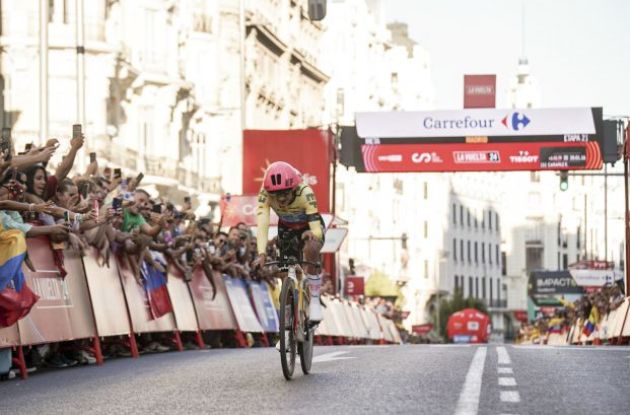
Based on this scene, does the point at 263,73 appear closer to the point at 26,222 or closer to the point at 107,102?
the point at 107,102

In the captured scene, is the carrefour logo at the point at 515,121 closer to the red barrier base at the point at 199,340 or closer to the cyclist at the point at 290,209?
the red barrier base at the point at 199,340

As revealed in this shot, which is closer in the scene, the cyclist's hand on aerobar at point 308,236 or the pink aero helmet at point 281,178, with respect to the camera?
the pink aero helmet at point 281,178

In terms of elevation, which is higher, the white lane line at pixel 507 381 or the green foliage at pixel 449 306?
the white lane line at pixel 507 381

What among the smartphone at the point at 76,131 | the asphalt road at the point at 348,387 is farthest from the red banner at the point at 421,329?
the smartphone at the point at 76,131

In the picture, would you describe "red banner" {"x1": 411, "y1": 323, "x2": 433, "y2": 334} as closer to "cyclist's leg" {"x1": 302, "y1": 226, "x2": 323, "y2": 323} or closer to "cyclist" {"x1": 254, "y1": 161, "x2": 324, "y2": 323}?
"cyclist's leg" {"x1": 302, "y1": 226, "x2": 323, "y2": 323}

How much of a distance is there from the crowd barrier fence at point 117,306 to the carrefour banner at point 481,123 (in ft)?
55.6

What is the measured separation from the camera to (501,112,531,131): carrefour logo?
4491cm

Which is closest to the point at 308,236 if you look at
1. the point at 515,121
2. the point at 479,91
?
the point at 515,121

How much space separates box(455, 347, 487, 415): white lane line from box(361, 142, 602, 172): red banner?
96.6ft

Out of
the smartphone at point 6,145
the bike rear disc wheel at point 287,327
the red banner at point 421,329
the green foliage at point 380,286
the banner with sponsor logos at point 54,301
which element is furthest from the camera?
the red banner at point 421,329

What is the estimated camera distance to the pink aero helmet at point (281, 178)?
13445 millimetres

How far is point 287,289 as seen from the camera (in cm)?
1327

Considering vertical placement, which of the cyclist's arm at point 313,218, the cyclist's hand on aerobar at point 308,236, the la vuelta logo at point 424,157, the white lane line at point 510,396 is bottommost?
the white lane line at point 510,396

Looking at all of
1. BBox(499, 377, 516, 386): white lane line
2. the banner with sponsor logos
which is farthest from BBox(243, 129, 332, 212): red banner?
BBox(499, 377, 516, 386): white lane line
